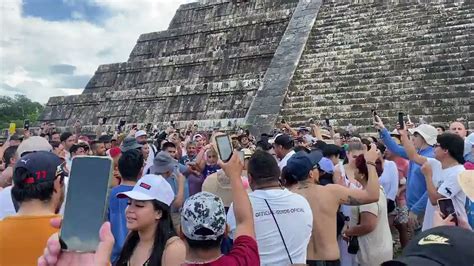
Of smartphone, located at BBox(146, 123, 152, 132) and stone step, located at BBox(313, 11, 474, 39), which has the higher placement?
stone step, located at BBox(313, 11, 474, 39)

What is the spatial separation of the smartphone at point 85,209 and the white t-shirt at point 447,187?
7.02 feet

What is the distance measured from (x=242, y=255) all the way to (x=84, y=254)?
95 centimetres

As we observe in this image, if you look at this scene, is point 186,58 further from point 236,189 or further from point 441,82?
point 236,189

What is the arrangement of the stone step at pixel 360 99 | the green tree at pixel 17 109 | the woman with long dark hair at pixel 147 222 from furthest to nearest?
1. the green tree at pixel 17 109
2. the stone step at pixel 360 99
3. the woman with long dark hair at pixel 147 222

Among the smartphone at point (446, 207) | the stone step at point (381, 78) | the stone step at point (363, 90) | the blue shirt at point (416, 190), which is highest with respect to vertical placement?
the stone step at point (381, 78)

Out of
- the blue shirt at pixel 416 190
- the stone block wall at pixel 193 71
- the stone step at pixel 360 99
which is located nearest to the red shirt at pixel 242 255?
Answer: the blue shirt at pixel 416 190

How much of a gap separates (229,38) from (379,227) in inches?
628

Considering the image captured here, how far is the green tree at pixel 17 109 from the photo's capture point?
2864 inches

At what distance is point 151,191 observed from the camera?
136 inches

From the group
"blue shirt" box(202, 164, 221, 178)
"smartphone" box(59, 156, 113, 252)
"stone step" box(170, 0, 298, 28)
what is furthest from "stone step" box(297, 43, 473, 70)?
"smartphone" box(59, 156, 113, 252)

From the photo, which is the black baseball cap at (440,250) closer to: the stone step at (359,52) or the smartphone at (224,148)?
the smartphone at (224,148)

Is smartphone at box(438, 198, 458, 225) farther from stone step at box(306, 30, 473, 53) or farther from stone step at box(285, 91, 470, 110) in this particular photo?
stone step at box(306, 30, 473, 53)

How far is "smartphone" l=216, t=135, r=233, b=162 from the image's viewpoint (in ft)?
11.8

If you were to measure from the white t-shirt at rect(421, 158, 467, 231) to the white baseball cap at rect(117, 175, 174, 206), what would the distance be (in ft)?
6.10
